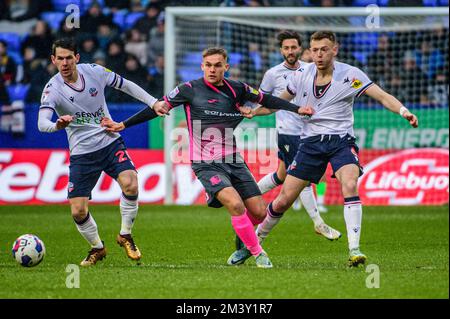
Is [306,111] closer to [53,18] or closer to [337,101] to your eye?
[337,101]

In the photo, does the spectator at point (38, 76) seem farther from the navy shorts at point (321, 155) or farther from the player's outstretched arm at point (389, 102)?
the player's outstretched arm at point (389, 102)

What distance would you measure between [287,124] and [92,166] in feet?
11.3

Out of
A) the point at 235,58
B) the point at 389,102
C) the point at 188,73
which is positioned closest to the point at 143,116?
the point at 389,102

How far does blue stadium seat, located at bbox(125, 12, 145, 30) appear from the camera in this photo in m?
20.7

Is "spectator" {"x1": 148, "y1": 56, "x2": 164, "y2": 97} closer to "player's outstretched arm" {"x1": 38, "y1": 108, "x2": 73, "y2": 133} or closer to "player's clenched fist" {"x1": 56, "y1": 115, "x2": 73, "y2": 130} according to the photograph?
"player's outstretched arm" {"x1": 38, "y1": 108, "x2": 73, "y2": 133}

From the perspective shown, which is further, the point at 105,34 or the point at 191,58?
the point at 105,34

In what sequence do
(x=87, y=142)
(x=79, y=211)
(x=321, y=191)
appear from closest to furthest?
1. (x=79, y=211)
2. (x=87, y=142)
3. (x=321, y=191)

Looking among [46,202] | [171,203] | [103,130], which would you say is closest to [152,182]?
[171,203]

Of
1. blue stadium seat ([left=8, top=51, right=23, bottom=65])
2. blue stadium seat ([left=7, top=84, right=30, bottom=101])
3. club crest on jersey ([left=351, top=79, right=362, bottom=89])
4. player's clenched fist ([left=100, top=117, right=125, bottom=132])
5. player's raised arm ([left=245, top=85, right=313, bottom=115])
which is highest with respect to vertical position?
club crest on jersey ([left=351, top=79, right=362, bottom=89])

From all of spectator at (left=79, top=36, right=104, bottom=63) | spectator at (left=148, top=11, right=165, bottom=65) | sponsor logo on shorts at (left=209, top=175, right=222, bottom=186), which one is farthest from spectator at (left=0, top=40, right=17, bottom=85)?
sponsor logo on shorts at (left=209, top=175, right=222, bottom=186)

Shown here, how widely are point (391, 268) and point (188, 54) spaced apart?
1079 cm

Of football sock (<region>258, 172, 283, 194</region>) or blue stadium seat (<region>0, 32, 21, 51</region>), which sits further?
blue stadium seat (<region>0, 32, 21, 51</region>)

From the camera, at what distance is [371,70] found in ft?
62.6

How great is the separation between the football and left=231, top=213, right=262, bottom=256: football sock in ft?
6.03
